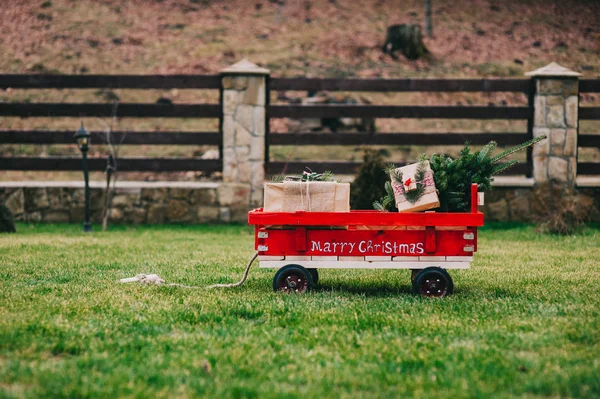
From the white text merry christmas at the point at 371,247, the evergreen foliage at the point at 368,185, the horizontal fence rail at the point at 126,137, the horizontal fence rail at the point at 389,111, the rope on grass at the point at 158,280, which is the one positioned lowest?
the rope on grass at the point at 158,280

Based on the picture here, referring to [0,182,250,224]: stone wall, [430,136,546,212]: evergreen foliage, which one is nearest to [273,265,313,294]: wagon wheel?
[430,136,546,212]: evergreen foliage

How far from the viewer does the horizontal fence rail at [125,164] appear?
12.1m

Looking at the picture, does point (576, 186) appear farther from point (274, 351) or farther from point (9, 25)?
point (9, 25)

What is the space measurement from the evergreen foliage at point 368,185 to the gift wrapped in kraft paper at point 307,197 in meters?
4.97

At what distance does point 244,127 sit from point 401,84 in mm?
2912

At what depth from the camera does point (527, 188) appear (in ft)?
38.9

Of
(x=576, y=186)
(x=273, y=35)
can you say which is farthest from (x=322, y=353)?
(x=273, y=35)

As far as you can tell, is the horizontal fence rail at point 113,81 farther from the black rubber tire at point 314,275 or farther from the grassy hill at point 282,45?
the black rubber tire at point 314,275

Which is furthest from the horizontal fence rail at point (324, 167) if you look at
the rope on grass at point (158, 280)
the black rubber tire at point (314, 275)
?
the rope on grass at point (158, 280)

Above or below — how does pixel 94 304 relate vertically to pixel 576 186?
below

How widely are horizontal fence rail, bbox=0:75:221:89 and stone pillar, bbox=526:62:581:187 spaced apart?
228 inches

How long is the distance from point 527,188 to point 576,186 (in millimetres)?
848

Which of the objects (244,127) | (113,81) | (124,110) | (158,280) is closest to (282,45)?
(113,81)

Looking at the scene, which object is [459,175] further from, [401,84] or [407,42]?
[407,42]
